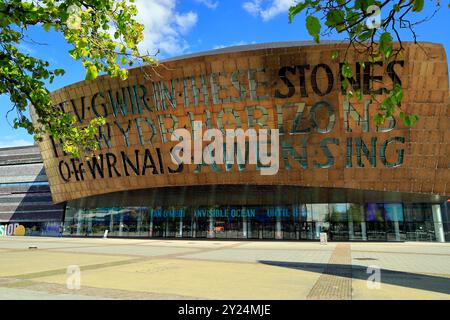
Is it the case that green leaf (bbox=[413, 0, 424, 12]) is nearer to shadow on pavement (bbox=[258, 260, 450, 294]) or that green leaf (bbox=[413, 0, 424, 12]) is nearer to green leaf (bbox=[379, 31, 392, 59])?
green leaf (bbox=[379, 31, 392, 59])

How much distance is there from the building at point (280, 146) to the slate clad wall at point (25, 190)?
1845 cm

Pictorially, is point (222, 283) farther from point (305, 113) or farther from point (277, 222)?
point (277, 222)

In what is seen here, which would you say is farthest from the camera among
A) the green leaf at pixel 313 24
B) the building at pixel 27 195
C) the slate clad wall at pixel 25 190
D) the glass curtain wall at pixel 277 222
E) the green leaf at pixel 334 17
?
the slate clad wall at pixel 25 190

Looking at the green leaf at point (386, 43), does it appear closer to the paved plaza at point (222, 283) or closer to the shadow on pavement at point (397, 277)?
the paved plaza at point (222, 283)

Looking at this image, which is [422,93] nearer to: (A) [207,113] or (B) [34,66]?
(A) [207,113]

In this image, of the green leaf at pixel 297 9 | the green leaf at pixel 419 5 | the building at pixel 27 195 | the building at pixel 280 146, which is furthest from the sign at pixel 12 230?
the green leaf at pixel 419 5

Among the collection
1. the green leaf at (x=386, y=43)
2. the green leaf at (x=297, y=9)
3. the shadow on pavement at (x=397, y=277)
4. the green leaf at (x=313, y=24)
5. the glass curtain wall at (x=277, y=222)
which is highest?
the green leaf at (x=297, y=9)

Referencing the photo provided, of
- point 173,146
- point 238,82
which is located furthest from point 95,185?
point 238,82

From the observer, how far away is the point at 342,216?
39.2 metres

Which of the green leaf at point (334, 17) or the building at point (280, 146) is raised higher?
the building at point (280, 146)

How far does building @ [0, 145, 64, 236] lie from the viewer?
57562mm

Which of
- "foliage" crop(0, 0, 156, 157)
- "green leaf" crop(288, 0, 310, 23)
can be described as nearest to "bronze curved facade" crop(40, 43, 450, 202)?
"foliage" crop(0, 0, 156, 157)

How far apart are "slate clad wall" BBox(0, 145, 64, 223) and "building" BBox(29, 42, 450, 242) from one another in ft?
60.5

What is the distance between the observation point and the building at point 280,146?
29.8 metres
